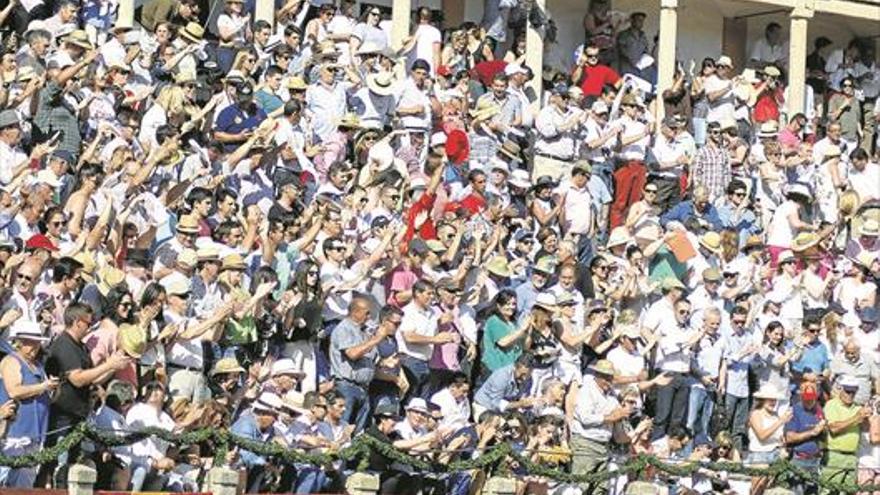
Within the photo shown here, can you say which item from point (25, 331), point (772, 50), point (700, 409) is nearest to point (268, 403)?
point (25, 331)

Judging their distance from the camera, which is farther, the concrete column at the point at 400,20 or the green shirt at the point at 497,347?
the concrete column at the point at 400,20

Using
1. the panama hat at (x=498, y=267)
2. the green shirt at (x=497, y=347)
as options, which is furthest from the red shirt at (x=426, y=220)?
the green shirt at (x=497, y=347)

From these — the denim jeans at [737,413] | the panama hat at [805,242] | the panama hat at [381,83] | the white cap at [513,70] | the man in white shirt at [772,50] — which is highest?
the man in white shirt at [772,50]

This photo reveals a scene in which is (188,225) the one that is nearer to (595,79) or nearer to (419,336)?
(419,336)

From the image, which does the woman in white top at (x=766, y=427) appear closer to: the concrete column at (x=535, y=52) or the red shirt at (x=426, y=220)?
the red shirt at (x=426, y=220)

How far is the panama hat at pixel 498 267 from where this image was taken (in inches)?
1070

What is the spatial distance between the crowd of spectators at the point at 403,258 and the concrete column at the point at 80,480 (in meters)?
0.20

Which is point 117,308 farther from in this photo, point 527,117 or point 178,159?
point 527,117

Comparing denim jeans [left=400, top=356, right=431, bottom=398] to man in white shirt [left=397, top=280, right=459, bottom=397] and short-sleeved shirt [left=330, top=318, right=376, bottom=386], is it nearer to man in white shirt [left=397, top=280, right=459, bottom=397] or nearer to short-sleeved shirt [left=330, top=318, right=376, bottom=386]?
man in white shirt [left=397, top=280, right=459, bottom=397]

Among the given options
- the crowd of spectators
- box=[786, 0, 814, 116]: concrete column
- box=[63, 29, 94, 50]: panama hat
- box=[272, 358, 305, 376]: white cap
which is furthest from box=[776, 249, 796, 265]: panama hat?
box=[63, 29, 94, 50]: panama hat

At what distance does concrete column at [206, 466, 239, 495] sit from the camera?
22.7 m

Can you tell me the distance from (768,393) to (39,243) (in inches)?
346

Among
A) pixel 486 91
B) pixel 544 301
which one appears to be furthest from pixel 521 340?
pixel 486 91

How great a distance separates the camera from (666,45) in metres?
36.0
